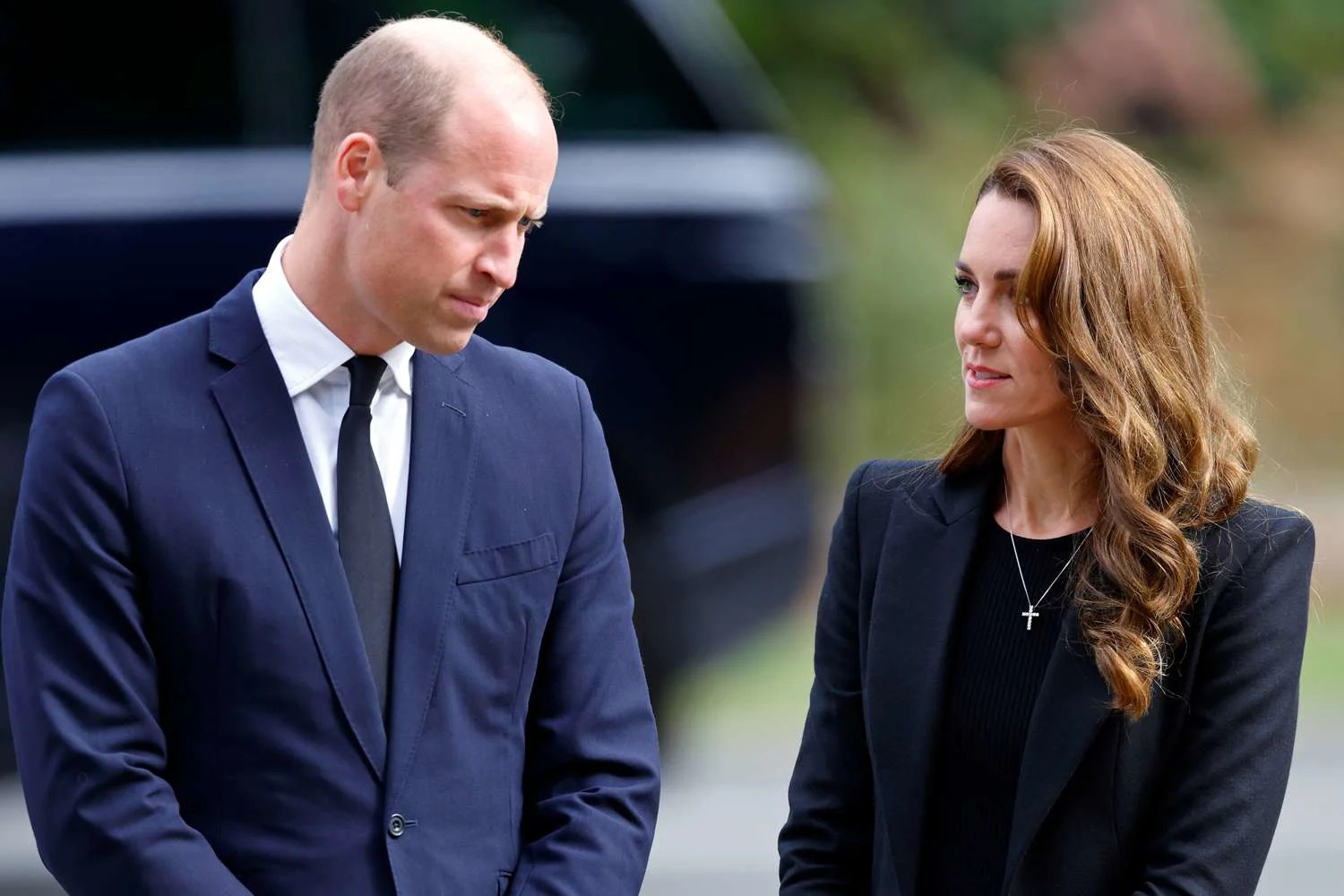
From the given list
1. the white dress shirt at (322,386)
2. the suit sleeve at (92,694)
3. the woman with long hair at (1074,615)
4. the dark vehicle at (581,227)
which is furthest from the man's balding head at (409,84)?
the dark vehicle at (581,227)

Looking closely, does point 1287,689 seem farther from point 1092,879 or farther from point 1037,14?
point 1037,14

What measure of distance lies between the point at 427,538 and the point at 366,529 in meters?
0.07

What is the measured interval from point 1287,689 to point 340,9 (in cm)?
317

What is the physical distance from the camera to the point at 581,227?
4871 millimetres

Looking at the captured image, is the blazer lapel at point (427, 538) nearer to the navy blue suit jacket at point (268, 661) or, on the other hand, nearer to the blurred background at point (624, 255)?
the navy blue suit jacket at point (268, 661)

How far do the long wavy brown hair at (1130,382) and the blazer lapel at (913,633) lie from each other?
18 cm

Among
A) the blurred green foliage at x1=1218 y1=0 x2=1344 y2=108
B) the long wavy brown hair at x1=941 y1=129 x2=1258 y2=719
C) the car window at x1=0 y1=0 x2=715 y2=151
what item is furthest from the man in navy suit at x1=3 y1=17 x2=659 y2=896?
the blurred green foliage at x1=1218 y1=0 x2=1344 y2=108

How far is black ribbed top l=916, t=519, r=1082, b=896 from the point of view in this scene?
7.91ft

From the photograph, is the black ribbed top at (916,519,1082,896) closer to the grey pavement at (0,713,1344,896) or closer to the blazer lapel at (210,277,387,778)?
the blazer lapel at (210,277,387,778)

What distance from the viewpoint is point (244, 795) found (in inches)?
90.1

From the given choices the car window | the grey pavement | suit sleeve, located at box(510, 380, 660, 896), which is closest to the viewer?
suit sleeve, located at box(510, 380, 660, 896)

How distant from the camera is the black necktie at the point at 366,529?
2355 mm

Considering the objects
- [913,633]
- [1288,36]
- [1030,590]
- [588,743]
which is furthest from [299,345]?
[1288,36]

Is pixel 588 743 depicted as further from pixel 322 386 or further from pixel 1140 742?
pixel 1140 742
